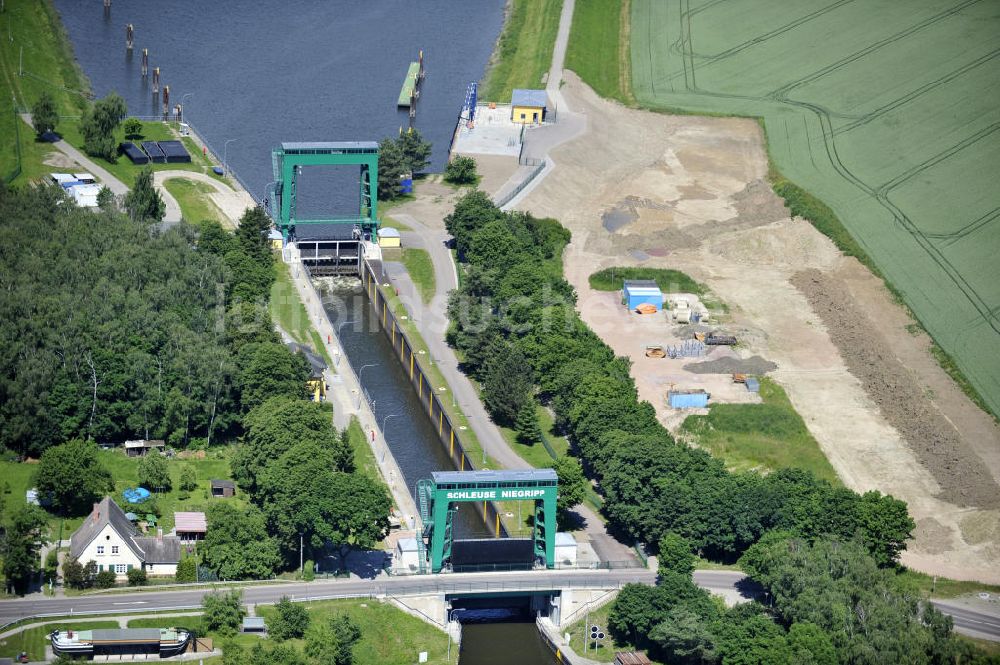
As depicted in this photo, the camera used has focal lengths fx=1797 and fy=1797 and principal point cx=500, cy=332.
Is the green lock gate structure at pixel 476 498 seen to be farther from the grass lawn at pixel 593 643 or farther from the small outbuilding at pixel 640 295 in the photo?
the small outbuilding at pixel 640 295

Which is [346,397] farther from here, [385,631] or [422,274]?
[385,631]

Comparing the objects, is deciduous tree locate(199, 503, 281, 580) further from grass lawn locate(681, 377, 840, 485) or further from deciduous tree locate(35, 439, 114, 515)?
grass lawn locate(681, 377, 840, 485)

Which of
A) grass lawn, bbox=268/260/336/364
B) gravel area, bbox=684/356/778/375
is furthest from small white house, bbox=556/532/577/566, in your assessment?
grass lawn, bbox=268/260/336/364

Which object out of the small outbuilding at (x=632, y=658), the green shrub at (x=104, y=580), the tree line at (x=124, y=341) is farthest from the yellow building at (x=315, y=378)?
the small outbuilding at (x=632, y=658)

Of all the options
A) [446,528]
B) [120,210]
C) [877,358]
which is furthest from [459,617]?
[120,210]

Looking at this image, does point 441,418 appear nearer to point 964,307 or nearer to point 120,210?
point 120,210

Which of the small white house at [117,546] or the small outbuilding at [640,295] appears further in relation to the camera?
the small outbuilding at [640,295]
